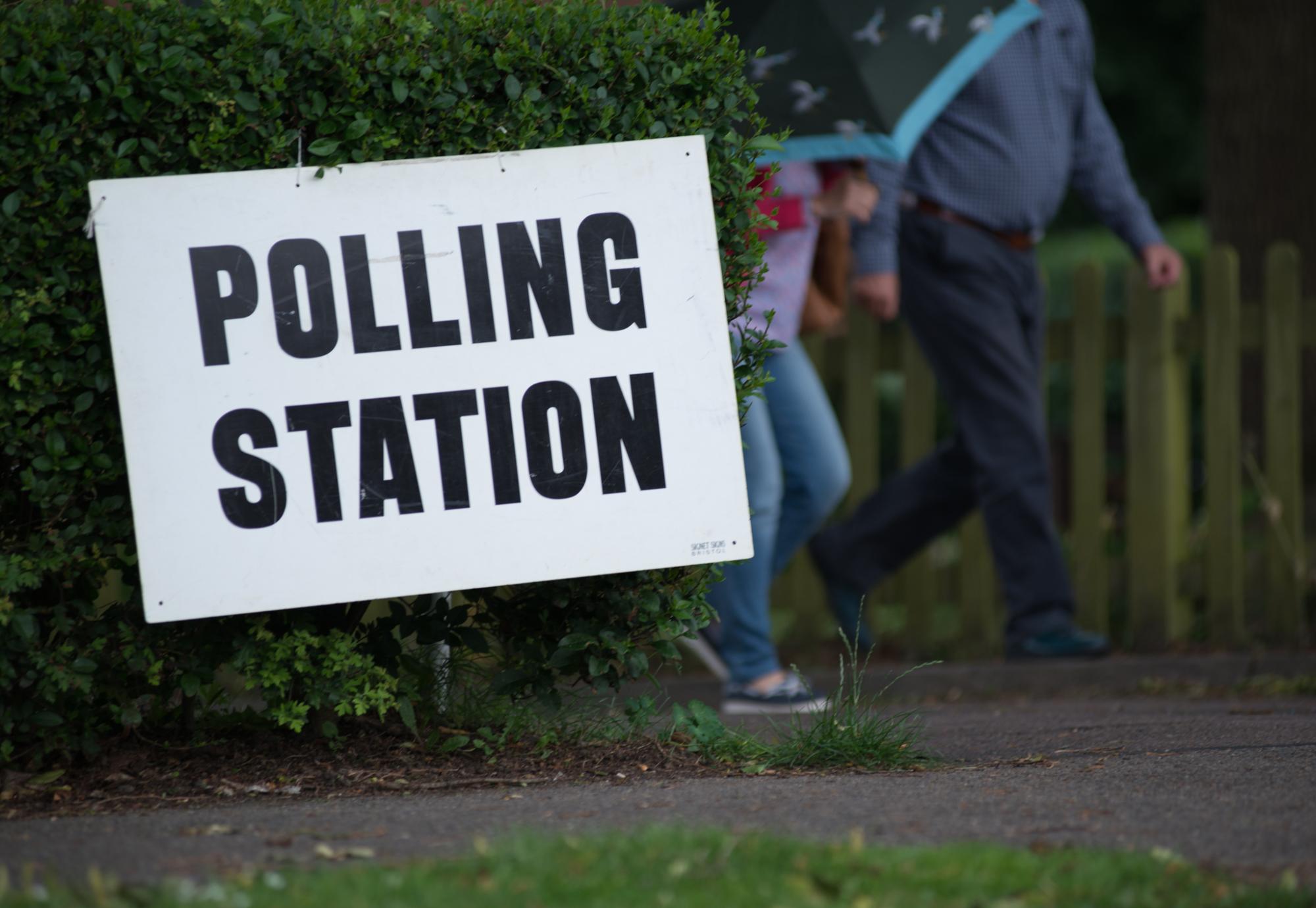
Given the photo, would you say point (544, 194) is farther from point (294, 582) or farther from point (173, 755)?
point (173, 755)

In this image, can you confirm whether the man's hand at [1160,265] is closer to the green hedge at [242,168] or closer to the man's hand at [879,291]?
the man's hand at [879,291]

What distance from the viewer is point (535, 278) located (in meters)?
3.36

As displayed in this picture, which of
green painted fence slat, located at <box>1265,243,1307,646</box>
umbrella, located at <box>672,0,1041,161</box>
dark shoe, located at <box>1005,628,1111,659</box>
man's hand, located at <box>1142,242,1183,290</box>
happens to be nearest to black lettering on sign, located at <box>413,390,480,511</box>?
umbrella, located at <box>672,0,1041,161</box>

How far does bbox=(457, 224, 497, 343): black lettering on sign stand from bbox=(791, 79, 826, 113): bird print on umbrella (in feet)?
6.93

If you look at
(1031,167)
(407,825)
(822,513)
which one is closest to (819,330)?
(822,513)

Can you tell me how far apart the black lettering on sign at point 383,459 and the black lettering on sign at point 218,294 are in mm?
308

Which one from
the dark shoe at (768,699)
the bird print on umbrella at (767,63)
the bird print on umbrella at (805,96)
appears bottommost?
the dark shoe at (768,699)

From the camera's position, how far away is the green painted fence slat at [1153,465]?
6.26m

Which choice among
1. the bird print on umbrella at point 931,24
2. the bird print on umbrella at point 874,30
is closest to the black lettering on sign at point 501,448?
the bird print on umbrella at point 874,30

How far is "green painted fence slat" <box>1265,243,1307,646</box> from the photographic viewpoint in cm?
614

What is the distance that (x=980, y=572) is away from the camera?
21.9ft

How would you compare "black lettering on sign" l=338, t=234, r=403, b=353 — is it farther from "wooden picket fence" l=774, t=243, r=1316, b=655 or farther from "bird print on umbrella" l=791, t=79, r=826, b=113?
"wooden picket fence" l=774, t=243, r=1316, b=655

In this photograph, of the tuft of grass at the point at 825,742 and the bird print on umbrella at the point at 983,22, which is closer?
the tuft of grass at the point at 825,742

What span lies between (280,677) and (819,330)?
8.83 ft
